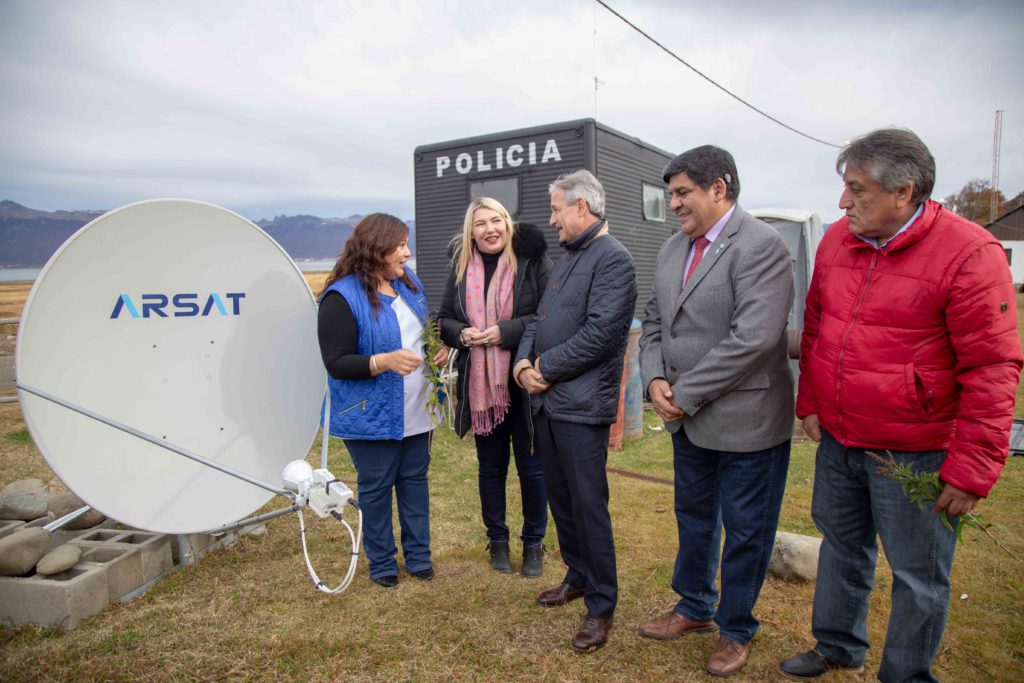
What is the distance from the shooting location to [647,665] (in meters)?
2.44

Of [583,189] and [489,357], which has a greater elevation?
[583,189]

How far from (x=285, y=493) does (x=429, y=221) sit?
6.51m

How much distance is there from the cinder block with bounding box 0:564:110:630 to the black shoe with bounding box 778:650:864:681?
110 inches

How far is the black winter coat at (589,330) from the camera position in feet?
8.25

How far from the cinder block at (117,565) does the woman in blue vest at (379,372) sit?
3.37 ft

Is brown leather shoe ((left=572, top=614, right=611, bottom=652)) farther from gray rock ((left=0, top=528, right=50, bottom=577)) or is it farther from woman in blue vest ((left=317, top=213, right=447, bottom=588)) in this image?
gray rock ((left=0, top=528, right=50, bottom=577))

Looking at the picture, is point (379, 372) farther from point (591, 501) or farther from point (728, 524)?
point (728, 524)

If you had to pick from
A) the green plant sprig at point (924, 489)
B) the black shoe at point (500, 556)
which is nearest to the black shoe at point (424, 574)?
the black shoe at point (500, 556)

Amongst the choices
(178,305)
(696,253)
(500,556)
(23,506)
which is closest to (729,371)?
(696,253)

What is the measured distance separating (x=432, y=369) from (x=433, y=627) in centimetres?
113

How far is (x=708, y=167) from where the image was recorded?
2309 mm

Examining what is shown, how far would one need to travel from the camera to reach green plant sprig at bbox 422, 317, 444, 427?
312cm

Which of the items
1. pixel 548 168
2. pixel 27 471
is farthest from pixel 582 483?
pixel 548 168

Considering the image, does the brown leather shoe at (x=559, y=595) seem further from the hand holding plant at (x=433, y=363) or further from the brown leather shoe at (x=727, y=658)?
the hand holding plant at (x=433, y=363)
